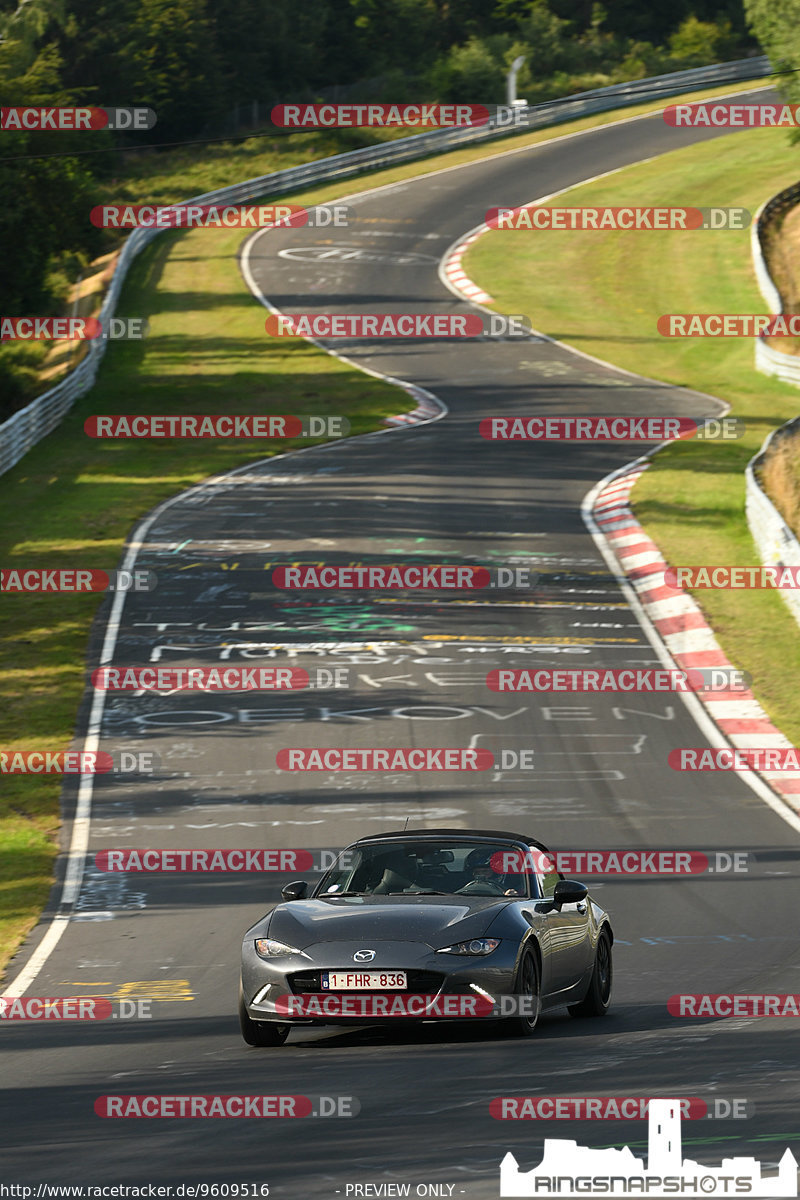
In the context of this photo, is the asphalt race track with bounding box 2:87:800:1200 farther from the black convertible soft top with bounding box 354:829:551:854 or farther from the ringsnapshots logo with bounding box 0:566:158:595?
the black convertible soft top with bounding box 354:829:551:854

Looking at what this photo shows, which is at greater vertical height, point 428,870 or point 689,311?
point 428,870

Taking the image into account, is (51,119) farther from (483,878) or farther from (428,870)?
(483,878)

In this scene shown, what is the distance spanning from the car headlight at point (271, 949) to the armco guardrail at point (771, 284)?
36178 millimetres

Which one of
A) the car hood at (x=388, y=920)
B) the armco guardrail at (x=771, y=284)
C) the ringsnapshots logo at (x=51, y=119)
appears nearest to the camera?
the car hood at (x=388, y=920)

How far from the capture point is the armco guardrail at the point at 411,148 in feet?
177

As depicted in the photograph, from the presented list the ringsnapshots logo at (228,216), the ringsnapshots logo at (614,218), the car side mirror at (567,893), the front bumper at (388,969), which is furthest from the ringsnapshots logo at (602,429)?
the front bumper at (388,969)

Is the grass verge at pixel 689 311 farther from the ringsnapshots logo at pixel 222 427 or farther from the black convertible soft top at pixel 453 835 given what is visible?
the black convertible soft top at pixel 453 835

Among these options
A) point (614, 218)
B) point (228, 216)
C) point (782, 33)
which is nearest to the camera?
point (782, 33)

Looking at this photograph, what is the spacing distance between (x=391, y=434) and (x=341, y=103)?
5567 cm

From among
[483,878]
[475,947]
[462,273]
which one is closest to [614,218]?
[462,273]

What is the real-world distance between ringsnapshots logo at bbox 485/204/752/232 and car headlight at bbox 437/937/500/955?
5471 cm

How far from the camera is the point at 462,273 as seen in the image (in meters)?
56.4

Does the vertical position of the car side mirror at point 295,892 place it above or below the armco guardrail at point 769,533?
above

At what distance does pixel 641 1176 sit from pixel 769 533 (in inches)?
854
